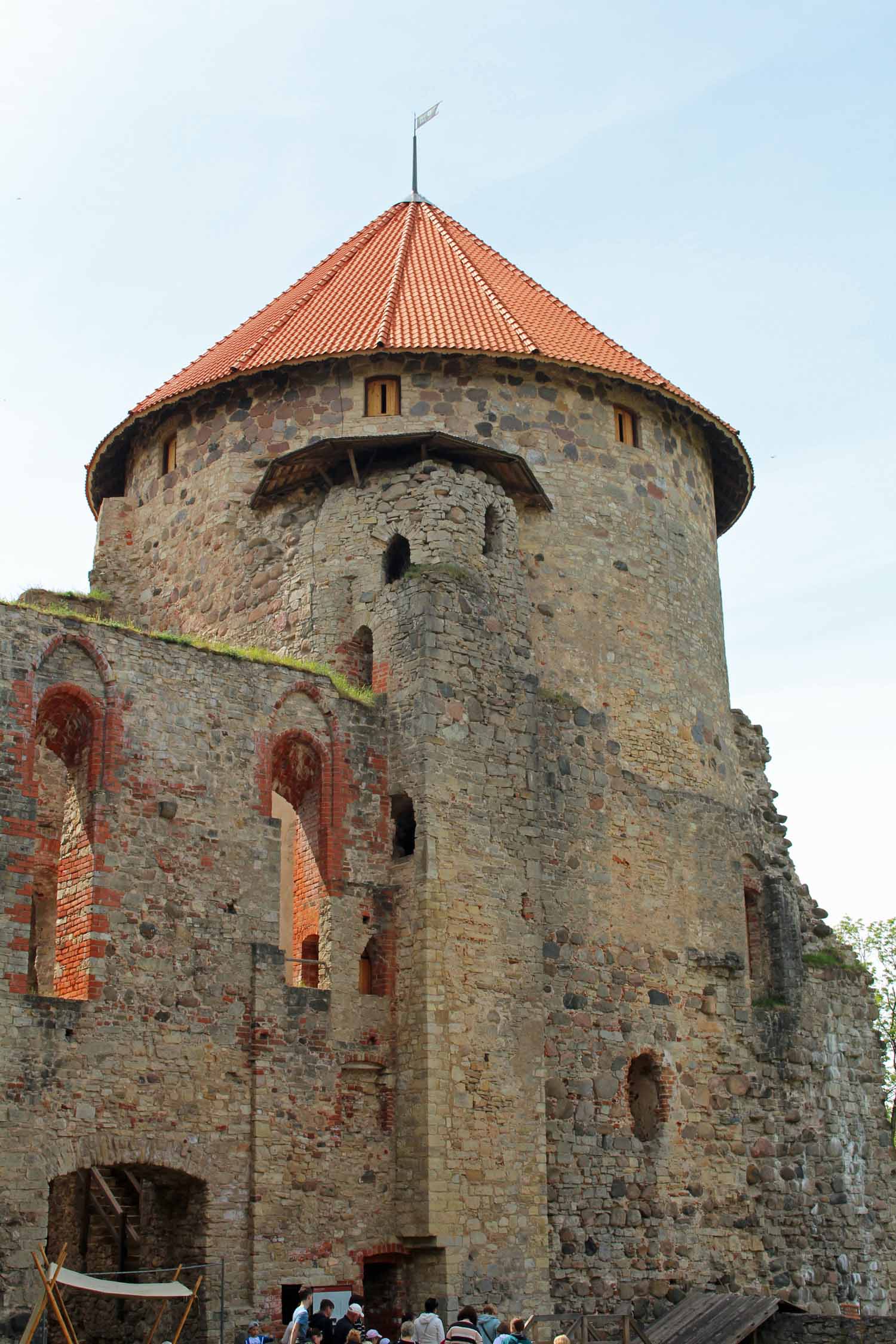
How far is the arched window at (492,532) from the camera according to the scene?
70.4 ft

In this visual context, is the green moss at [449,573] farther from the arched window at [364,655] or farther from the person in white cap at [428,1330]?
the person in white cap at [428,1330]

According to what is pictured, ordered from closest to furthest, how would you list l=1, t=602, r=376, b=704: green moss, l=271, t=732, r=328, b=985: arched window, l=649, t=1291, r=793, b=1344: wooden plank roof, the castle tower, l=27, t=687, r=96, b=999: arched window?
l=27, t=687, r=96, b=999: arched window → l=1, t=602, r=376, b=704: green moss → the castle tower → l=649, t=1291, r=793, b=1344: wooden plank roof → l=271, t=732, r=328, b=985: arched window

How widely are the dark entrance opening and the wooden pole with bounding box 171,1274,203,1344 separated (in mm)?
2104

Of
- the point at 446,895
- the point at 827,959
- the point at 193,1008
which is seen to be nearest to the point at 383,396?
the point at 446,895

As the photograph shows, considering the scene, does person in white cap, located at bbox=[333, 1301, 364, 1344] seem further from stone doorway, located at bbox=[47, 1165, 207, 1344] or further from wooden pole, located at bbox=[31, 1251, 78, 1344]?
wooden pole, located at bbox=[31, 1251, 78, 1344]

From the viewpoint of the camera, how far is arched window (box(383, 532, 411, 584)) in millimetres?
21141

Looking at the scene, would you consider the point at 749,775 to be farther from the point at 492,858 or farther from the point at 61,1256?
the point at 61,1256

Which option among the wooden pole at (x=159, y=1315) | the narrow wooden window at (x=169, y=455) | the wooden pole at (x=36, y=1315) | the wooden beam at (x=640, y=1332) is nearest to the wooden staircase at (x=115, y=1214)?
the wooden pole at (x=159, y=1315)

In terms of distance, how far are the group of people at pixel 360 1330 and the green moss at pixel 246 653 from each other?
6.70 m

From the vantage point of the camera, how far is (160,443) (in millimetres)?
24469

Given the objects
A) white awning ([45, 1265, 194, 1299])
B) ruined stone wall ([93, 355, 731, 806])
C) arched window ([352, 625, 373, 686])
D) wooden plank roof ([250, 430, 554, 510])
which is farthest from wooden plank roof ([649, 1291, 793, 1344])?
wooden plank roof ([250, 430, 554, 510])

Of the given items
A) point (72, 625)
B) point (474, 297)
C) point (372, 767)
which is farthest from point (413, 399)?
point (72, 625)

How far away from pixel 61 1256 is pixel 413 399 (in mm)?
12227

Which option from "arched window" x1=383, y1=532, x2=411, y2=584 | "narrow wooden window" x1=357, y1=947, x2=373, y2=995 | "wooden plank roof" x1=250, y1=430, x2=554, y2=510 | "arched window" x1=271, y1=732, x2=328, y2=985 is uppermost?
"wooden plank roof" x1=250, y1=430, x2=554, y2=510
